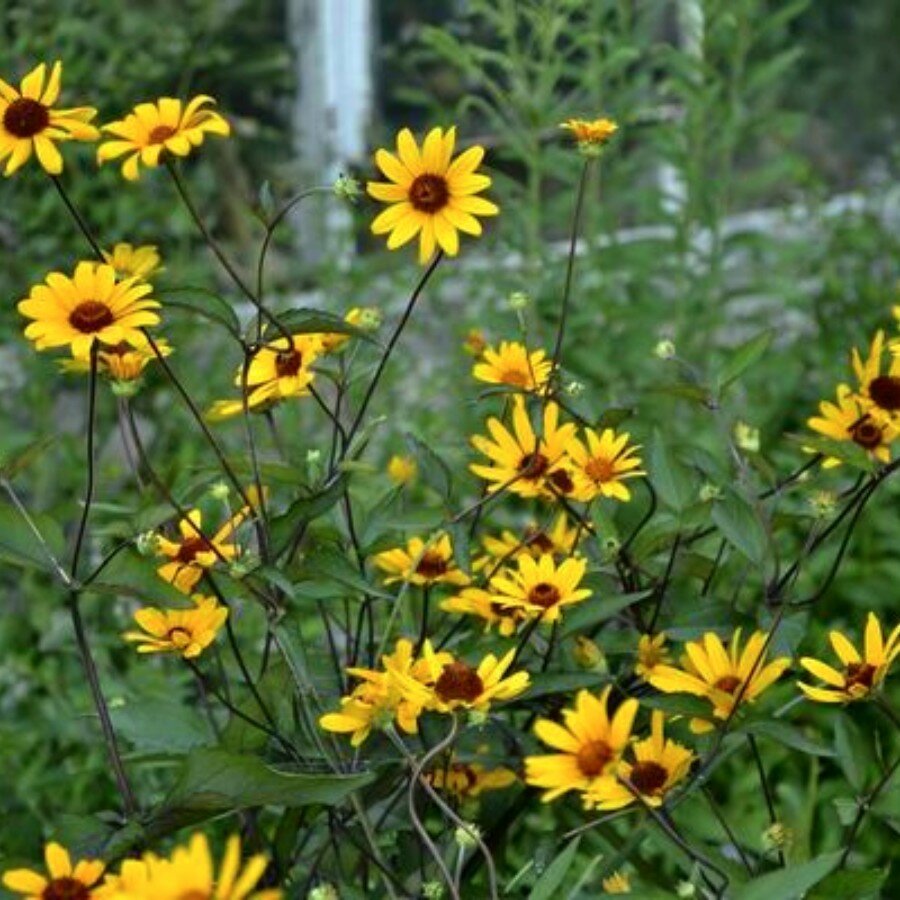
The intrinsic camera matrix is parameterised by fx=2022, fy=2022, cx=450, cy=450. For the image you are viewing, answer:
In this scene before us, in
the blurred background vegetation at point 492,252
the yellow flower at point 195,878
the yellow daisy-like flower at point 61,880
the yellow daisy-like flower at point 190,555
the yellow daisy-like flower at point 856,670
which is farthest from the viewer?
the blurred background vegetation at point 492,252

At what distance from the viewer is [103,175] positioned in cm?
372

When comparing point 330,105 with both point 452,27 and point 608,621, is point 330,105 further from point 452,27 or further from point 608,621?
point 608,621

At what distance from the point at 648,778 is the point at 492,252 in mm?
2580

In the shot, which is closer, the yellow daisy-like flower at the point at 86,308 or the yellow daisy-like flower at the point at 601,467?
the yellow daisy-like flower at the point at 86,308

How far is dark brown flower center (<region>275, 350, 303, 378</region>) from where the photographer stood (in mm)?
1468

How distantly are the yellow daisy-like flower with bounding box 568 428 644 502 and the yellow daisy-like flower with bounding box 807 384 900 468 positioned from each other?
0.52 ft

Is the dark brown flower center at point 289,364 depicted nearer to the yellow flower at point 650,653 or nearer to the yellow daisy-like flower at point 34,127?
the yellow daisy-like flower at point 34,127

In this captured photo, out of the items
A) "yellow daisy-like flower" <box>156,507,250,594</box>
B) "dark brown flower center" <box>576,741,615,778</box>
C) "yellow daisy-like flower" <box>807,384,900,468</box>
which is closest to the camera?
"dark brown flower center" <box>576,741,615,778</box>

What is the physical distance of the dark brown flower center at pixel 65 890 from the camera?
Answer: 1.11 metres

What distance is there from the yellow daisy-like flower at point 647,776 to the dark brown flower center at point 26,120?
57 centimetres

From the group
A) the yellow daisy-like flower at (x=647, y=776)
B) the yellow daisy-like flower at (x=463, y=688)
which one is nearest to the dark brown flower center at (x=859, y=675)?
the yellow daisy-like flower at (x=647, y=776)

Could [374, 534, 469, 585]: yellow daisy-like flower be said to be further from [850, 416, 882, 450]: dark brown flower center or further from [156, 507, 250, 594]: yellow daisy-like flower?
[850, 416, 882, 450]: dark brown flower center

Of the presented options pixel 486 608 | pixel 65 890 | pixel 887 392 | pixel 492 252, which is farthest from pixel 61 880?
pixel 492 252

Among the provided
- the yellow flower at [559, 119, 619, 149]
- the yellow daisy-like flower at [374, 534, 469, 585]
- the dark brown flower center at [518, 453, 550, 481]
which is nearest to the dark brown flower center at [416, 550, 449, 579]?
the yellow daisy-like flower at [374, 534, 469, 585]
